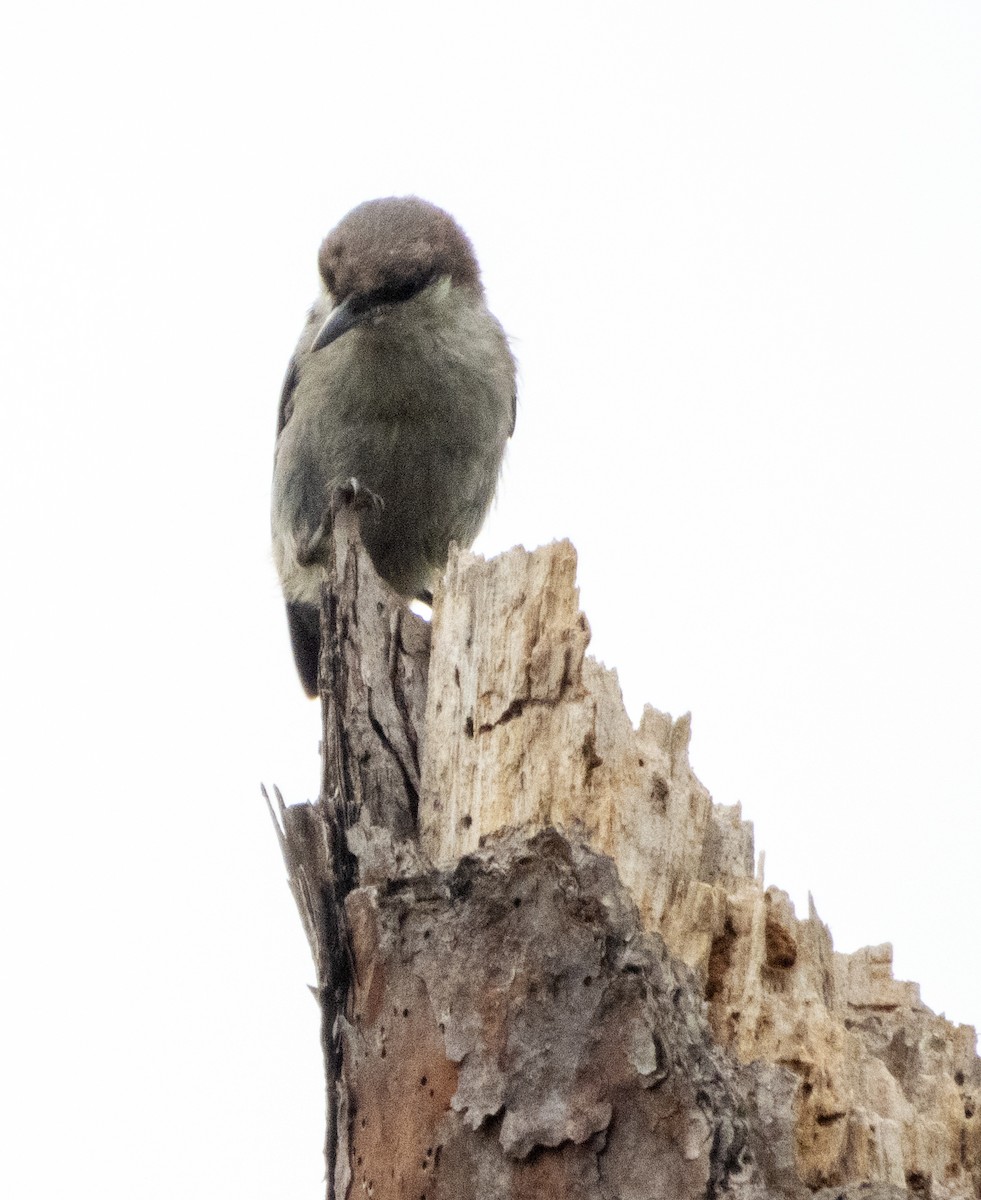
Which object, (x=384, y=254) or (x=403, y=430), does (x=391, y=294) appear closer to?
(x=384, y=254)

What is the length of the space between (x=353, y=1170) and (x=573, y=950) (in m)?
0.66

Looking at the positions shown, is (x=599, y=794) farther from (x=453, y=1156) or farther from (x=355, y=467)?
(x=355, y=467)

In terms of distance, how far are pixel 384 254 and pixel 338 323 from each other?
0.37m

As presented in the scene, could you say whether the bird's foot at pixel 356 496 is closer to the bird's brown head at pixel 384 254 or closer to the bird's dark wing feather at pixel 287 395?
the bird's brown head at pixel 384 254

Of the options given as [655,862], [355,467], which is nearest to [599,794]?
[655,862]

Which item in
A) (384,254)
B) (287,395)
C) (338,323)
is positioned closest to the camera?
(338,323)

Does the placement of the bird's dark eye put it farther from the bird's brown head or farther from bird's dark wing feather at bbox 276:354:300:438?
bird's dark wing feather at bbox 276:354:300:438

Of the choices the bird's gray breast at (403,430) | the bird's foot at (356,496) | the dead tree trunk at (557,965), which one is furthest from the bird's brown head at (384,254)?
the dead tree trunk at (557,965)

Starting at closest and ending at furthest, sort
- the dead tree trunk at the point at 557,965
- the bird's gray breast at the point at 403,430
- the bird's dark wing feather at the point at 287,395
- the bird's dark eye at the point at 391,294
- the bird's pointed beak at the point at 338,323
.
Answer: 1. the dead tree trunk at the point at 557,965
2. the bird's pointed beak at the point at 338,323
3. the bird's dark eye at the point at 391,294
4. the bird's gray breast at the point at 403,430
5. the bird's dark wing feather at the point at 287,395

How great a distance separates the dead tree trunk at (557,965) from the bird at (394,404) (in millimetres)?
1882

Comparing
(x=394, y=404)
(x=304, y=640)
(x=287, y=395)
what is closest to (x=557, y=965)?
(x=394, y=404)

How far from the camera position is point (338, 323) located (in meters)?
5.86

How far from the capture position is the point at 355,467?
20.6 ft

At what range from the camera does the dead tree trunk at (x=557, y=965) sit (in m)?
2.83
